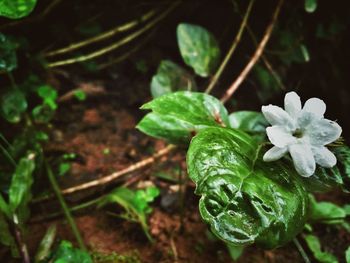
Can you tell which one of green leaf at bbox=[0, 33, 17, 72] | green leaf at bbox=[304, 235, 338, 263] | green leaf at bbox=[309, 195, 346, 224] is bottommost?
green leaf at bbox=[304, 235, 338, 263]

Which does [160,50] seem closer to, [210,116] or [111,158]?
[111,158]

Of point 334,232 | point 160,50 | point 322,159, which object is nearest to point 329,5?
point 160,50

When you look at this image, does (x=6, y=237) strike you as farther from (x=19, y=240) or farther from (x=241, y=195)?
(x=241, y=195)

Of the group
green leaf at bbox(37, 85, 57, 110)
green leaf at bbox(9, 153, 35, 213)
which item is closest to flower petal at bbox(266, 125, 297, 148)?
green leaf at bbox(9, 153, 35, 213)

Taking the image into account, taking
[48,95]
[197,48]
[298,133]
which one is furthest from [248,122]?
[48,95]

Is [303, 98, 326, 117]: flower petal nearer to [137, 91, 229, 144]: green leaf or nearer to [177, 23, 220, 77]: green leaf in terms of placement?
[137, 91, 229, 144]: green leaf

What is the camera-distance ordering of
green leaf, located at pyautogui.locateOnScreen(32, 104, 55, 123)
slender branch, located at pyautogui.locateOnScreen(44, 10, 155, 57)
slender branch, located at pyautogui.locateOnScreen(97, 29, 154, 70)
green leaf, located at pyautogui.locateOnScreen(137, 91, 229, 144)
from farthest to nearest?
slender branch, located at pyautogui.locateOnScreen(97, 29, 154, 70)
slender branch, located at pyautogui.locateOnScreen(44, 10, 155, 57)
green leaf, located at pyautogui.locateOnScreen(32, 104, 55, 123)
green leaf, located at pyautogui.locateOnScreen(137, 91, 229, 144)

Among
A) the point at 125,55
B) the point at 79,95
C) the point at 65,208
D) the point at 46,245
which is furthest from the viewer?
the point at 125,55
